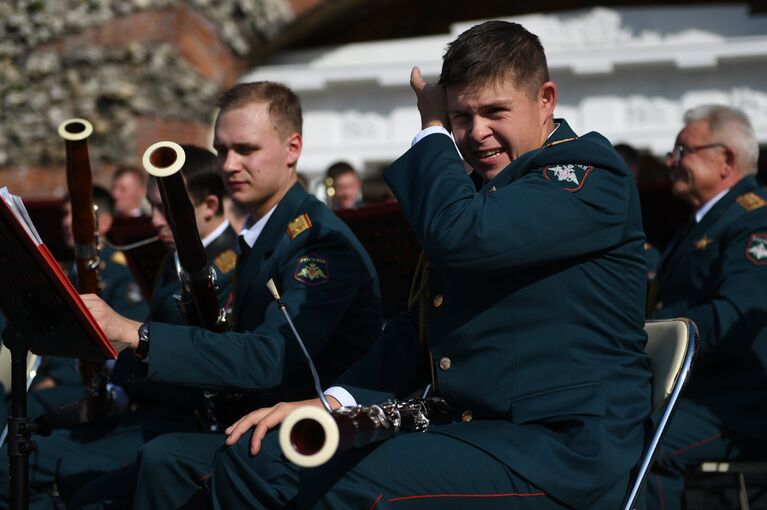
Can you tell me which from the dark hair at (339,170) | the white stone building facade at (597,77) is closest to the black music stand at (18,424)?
the dark hair at (339,170)

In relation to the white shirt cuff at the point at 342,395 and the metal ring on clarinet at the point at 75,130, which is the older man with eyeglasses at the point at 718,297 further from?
the metal ring on clarinet at the point at 75,130

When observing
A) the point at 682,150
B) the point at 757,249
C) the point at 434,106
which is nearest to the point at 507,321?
the point at 434,106

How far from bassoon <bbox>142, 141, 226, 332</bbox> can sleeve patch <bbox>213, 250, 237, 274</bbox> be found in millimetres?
835

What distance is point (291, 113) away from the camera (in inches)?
152

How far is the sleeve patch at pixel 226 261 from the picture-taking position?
13.3ft

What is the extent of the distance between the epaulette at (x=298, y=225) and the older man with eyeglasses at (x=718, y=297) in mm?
1537

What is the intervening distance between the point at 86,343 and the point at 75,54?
23.9 feet

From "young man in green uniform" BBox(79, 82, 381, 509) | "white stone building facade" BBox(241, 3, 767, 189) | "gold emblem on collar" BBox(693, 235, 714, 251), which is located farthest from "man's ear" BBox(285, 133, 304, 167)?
"white stone building facade" BBox(241, 3, 767, 189)

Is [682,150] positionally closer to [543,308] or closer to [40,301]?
[543,308]

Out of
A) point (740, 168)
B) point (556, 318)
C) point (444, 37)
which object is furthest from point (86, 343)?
point (444, 37)

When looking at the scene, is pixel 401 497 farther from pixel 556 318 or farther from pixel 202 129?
pixel 202 129

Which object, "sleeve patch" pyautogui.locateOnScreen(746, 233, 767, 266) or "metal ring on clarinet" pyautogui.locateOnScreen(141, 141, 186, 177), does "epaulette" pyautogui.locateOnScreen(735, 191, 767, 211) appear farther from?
"metal ring on clarinet" pyautogui.locateOnScreen(141, 141, 186, 177)

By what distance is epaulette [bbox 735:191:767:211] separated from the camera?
173 inches

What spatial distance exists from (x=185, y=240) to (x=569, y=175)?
1133 millimetres
